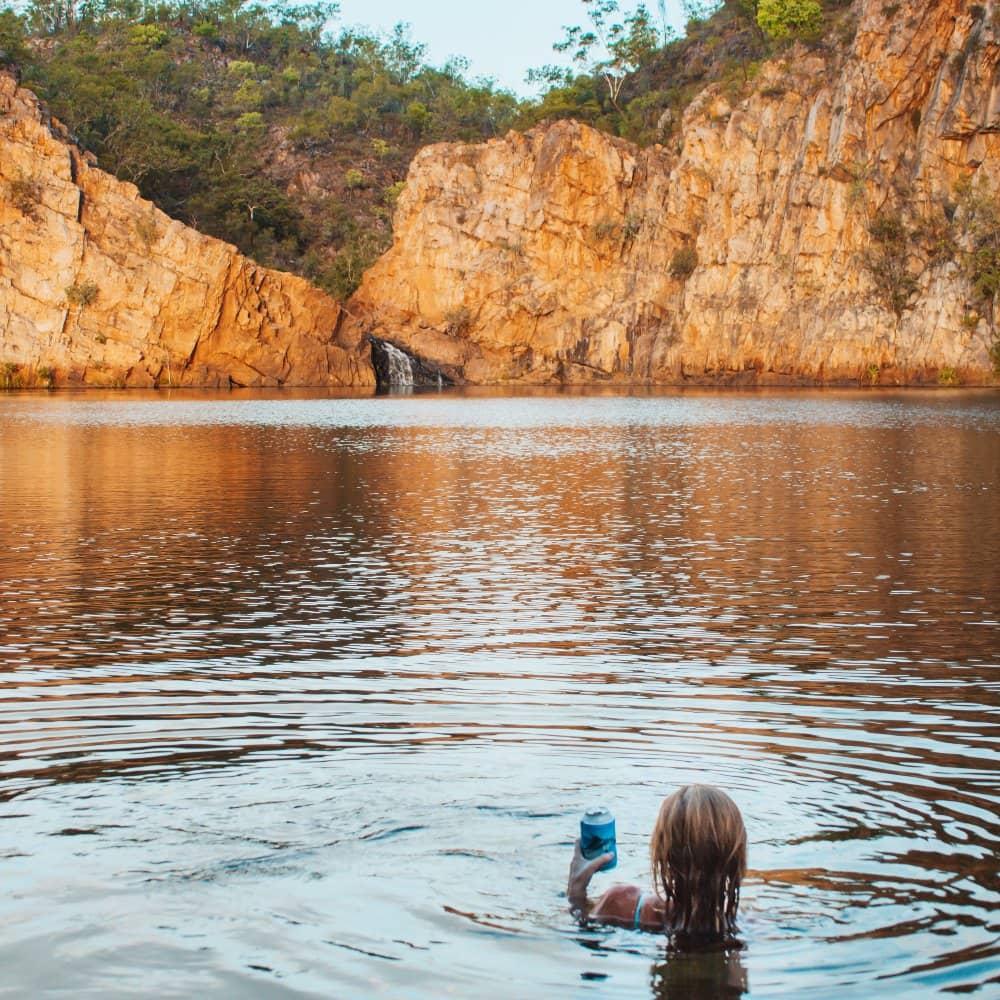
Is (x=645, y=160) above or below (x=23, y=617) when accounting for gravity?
above

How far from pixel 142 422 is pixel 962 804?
49.6 meters

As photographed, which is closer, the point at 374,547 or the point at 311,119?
the point at 374,547

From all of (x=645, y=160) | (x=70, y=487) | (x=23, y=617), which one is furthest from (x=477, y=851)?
(x=645, y=160)

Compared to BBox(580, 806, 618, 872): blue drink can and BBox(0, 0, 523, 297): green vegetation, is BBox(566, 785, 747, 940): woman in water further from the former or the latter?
BBox(0, 0, 523, 297): green vegetation

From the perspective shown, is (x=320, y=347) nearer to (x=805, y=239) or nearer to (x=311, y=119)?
(x=805, y=239)

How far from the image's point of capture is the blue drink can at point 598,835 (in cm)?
673

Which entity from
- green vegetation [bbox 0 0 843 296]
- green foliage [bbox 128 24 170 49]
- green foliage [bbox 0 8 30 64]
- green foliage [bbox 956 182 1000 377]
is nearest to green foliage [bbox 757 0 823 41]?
green vegetation [bbox 0 0 843 296]

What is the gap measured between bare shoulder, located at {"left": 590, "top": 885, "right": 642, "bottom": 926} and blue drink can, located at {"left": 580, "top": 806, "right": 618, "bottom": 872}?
0.18 meters

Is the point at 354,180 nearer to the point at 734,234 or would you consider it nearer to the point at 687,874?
the point at 734,234

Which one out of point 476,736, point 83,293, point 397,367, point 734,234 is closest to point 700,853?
point 476,736

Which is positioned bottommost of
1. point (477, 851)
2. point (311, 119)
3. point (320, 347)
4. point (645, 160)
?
point (477, 851)

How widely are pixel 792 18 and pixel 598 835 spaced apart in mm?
113795

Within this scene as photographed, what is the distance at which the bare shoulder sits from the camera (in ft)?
23.1

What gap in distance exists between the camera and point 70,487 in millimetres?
30250
